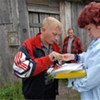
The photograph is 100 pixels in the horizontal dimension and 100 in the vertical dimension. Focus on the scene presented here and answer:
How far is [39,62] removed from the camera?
11.8 ft

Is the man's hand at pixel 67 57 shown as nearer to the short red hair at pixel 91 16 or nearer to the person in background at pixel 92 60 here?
the person in background at pixel 92 60

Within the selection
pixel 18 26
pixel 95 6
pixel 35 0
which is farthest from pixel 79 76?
pixel 35 0

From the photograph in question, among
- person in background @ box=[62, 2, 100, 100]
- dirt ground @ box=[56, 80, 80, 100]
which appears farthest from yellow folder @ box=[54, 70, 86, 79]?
dirt ground @ box=[56, 80, 80, 100]

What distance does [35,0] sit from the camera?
8477 mm

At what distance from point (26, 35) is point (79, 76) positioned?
5.26 m

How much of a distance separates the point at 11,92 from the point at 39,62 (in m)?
3.93

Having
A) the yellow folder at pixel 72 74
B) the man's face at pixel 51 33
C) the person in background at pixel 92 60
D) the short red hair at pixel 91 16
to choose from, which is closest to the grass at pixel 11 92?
the man's face at pixel 51 33

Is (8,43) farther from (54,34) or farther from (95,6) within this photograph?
(95,6)

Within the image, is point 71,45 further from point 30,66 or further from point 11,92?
point 30,66

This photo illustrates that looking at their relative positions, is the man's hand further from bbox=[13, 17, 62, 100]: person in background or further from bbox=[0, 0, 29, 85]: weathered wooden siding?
bbox=[0, 0, 29, 85]: weathered wooden siding

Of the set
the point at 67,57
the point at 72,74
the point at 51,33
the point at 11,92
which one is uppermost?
the point at 51,33

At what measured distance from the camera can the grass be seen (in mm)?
7093

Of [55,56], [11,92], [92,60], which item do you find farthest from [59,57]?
[11,92]

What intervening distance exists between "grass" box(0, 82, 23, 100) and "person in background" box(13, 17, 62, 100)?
3.13 m
